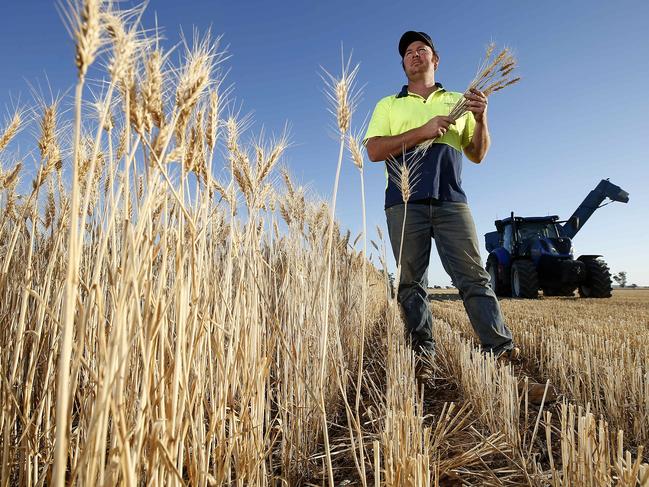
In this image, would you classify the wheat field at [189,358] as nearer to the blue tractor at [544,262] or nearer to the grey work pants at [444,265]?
the grey work pants at [444,265]

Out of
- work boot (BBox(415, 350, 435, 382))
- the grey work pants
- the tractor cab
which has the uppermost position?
the tractor cab

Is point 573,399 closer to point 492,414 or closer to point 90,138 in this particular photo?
point 492,414

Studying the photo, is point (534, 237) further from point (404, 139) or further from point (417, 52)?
point (404, 139)

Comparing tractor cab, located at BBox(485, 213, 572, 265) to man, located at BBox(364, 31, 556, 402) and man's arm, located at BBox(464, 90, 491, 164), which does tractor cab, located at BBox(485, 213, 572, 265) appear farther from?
man, located at BBox(364, 31, 556, 402)

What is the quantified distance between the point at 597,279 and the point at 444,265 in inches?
338

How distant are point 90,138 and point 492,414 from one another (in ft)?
5.55

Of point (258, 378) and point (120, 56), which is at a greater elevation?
point (120, 56)

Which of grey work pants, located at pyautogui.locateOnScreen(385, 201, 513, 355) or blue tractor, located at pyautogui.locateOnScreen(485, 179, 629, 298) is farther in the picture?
blue tractor, located at pyautogui.locateOnScreen(485, 179, 629, 298)

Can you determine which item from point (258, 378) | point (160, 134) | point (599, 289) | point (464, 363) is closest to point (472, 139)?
point (464, 363)

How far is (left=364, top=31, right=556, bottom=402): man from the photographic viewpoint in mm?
2195

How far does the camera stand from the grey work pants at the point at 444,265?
2.19 m

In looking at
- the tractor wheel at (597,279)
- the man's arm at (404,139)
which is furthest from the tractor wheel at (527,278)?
the man's arm at (404,139)

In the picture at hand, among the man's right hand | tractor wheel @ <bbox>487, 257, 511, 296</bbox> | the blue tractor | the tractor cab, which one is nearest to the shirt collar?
the man's right hand

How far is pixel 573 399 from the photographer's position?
5.85 ft
